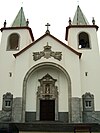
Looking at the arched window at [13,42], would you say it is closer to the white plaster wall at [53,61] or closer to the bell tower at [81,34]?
the white plaster wall at [53,61]

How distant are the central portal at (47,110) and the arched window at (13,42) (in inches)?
215

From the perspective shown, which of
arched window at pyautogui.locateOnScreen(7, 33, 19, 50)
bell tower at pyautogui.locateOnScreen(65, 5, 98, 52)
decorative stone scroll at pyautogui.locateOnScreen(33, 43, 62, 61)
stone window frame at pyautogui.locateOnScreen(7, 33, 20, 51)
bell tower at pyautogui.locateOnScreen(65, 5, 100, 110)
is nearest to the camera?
bell tower at pyautogui.locateOnScreen(65, 5, 100, 110)

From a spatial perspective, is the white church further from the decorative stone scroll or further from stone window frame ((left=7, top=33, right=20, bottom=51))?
stone window frame ((left=7, top=33, right=20, bottom=51))

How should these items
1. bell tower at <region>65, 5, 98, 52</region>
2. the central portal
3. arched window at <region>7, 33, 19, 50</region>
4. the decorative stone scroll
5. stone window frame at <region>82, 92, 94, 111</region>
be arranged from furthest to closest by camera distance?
arched window at <region>7, 33, 19, 50</region>, bell tower at <region>65, 5, 98, 52</region>, the decorative stone scroll, the central portal, stone window frame at <region>82, 92, 94, 111</region>

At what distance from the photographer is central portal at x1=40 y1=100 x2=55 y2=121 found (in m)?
19.6

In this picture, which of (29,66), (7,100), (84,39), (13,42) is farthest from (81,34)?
(7,100)

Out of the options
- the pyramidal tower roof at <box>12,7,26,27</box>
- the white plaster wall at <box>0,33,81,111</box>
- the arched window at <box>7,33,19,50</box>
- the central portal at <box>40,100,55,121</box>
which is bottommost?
the central portal at <box>40,100,55,121</box>

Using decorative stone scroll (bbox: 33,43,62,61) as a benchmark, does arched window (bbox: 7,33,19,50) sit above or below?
above

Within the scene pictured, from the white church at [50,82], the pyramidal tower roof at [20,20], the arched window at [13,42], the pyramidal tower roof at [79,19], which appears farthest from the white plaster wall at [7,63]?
the pyramidal tower roof at [79,19]

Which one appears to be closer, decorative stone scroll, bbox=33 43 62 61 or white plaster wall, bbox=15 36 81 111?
white plaster wall, bbox=15 36 81 111

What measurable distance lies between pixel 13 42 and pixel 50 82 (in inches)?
239

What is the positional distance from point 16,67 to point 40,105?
3372 millimetres

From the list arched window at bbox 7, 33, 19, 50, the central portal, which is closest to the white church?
the central portal

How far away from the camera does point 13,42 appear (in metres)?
24.2
